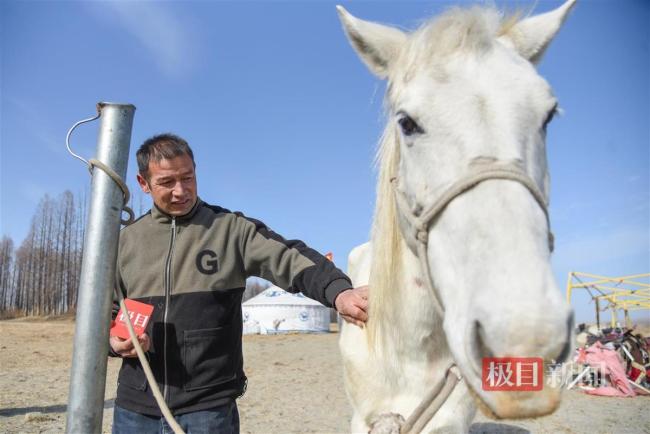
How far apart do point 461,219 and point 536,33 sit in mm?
1198

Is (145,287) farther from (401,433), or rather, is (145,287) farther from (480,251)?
(480,251)

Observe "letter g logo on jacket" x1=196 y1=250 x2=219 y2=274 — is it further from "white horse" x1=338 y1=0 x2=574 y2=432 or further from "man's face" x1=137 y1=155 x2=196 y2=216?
"white horse" x1=338 y1=0 x2=574 y2=432

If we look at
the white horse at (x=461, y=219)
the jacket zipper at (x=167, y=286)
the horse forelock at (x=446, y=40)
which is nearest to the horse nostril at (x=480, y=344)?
the white horse at (x=461, y=219)

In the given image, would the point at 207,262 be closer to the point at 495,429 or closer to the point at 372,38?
the point at 372,38

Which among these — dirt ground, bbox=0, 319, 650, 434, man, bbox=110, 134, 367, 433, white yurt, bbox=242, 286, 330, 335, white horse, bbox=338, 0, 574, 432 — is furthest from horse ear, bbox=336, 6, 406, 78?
white yurt, bbox=242, 286, 330, 335

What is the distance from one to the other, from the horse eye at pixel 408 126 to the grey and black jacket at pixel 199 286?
2.61 feet

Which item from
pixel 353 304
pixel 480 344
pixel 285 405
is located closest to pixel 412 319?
pixel 353 304

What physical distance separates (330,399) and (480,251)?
7.82 m

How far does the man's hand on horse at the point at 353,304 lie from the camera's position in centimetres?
195

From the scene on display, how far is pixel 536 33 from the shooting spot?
6.08ft

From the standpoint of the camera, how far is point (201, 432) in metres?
2.07

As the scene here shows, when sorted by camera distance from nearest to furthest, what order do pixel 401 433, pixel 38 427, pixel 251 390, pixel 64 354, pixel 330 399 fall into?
pixel 401 433 < pixel 38 427 < pixel 330 399 < pixel 251 390 < pixel 64 354

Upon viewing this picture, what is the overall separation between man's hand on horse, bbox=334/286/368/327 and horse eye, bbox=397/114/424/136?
2.66ft

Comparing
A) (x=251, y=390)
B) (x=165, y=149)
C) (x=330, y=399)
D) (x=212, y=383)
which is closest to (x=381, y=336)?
(x=212, y=383)
